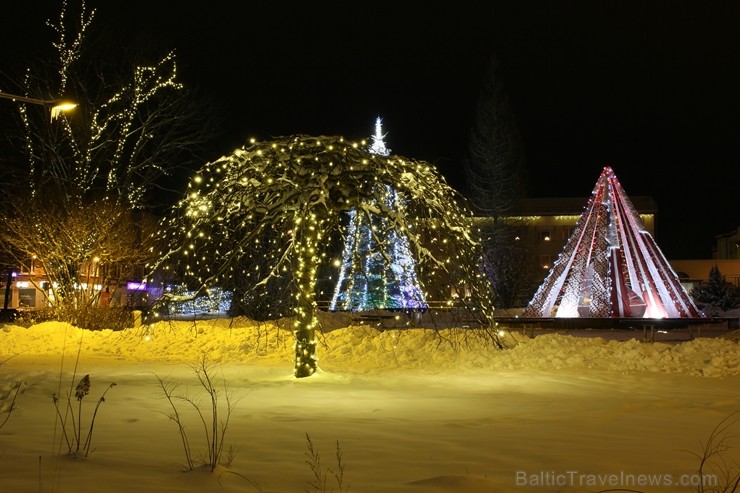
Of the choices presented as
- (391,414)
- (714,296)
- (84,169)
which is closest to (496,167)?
(714,296)

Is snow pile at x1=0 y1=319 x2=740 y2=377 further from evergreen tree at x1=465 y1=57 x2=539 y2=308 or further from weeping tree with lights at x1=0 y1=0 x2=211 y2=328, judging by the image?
evergreen tree at x1=465 y1=57 x2=539 y2=308

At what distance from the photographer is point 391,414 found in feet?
28.9

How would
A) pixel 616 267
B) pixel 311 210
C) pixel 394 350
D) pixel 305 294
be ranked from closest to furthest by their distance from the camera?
pixel 311 210 < pixel 305 294 < pixel 394 350 < pixel 616 267

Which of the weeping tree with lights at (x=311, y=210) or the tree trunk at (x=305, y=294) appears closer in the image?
the weeping tree with lights at (x=311, y=210)

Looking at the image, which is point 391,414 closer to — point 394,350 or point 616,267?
point 394,350

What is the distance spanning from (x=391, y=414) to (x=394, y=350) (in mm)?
6656

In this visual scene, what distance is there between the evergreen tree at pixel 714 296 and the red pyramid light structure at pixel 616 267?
16.6 metres

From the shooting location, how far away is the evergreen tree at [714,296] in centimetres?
4078

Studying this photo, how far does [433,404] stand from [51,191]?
20151 mm

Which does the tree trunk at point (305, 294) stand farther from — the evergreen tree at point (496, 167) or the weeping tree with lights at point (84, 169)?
the evergreen tree at point (496, 167)

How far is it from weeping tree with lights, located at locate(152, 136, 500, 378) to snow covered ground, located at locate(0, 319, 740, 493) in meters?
1.66

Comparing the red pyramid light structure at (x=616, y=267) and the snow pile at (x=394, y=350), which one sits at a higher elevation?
the red pyramid light structure at (x=616, y=267)

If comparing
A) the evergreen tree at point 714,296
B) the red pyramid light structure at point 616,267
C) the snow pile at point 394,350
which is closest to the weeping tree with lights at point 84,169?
the snow pile at point 394,350

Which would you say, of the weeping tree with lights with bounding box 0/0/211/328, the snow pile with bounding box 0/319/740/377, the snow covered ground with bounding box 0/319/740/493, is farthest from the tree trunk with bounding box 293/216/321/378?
the weeping tree with lights with bounding box 0/0/211/328
